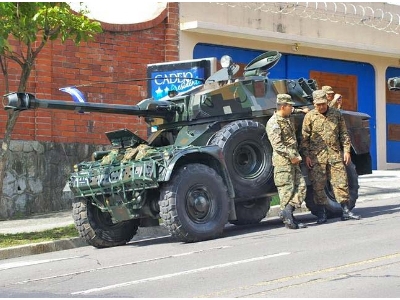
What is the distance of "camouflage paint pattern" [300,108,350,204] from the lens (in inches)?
507

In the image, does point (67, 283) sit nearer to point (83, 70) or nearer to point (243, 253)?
point (243, 253)

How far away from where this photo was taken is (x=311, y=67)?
74.4ft

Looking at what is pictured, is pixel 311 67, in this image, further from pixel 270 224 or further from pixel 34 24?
pixel 34 24

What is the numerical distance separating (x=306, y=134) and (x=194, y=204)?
2225 millimetres

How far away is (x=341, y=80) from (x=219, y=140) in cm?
1170

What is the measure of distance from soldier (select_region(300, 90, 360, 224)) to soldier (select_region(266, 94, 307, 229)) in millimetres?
557

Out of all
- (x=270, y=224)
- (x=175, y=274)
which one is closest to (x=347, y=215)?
(x=270, y=224)

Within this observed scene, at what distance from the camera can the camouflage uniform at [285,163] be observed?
12.3 meters

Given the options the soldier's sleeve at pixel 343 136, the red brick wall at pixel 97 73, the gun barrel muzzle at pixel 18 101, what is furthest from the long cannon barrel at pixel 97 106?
the red brick wall at pixel 97 73

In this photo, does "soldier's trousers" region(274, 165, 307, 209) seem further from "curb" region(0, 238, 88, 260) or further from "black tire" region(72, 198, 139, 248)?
"curb" region(0, 238, 88, 260)

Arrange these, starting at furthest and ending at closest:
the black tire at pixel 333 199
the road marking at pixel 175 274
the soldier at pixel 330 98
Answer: the black tire at pixel 333 199 < the soldier at pixel 330 98 < the road marking at pixel 175 274

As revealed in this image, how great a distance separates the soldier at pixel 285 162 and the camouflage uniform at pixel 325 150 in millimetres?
557

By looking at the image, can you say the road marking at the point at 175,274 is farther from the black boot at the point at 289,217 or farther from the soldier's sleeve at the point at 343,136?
the soldier's sleeve at the point at 343,136

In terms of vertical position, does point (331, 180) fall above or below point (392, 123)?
below
